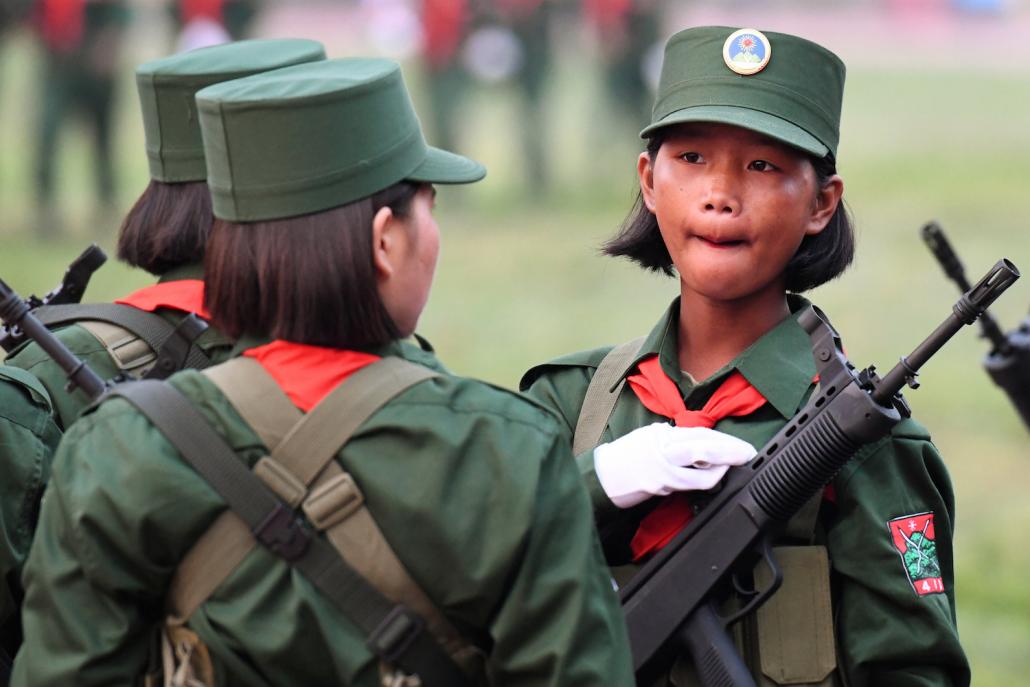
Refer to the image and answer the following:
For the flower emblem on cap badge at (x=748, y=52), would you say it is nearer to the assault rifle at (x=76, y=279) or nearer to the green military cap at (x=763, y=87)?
the green military cap at (x=763, y=87)

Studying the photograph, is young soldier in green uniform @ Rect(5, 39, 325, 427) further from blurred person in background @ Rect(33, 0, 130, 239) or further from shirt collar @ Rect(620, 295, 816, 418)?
blurred person in background @ Rect(33, 0, 130, 239)

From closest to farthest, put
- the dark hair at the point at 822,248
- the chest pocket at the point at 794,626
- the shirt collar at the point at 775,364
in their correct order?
the chest pocket at the point at 794,626
the shirt collar at the point at 775,364
the dark hair at the point at 822,248

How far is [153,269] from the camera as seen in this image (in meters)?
3.44

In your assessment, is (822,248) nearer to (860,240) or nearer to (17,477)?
(17,477)

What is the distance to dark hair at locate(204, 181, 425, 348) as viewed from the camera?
7.82 feet

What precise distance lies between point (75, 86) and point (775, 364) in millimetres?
12503

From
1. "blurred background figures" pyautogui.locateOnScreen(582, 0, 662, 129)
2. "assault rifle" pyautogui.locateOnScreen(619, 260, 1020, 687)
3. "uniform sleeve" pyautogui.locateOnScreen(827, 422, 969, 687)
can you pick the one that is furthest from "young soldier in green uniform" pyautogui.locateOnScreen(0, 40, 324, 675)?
"blurred background figures" pyautogui.locateOnScreen(582, 0, 662, 129)

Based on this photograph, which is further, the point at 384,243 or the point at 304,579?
the point at 384,243

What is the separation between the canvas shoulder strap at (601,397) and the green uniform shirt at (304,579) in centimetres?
82

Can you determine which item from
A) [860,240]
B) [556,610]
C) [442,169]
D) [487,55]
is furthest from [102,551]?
[487,55]

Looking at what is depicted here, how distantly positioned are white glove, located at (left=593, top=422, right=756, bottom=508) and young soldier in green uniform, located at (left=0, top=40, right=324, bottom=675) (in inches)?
30.1

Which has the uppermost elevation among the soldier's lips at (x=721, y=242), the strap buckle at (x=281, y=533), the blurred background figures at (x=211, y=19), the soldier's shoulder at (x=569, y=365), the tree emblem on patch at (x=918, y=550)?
the soldier's lips at (x=721, y=242)

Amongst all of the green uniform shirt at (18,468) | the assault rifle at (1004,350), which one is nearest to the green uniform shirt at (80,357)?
the green uniform shirt at (18,468)

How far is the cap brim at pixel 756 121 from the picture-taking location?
297cm
